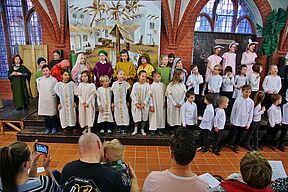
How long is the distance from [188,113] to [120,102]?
4.88ft

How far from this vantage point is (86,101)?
5.11m

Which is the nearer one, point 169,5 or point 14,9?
point 169,5

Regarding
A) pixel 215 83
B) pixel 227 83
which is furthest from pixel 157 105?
pixel 227 83

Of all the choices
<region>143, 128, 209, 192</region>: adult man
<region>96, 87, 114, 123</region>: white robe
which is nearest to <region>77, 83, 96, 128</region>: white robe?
<region>96, 87, 114, 123</region>: white robe

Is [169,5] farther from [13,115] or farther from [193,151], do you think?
[193,151]

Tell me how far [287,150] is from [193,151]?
4583 mm

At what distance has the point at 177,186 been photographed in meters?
1.63

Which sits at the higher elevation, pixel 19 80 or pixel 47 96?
pixel 19 80

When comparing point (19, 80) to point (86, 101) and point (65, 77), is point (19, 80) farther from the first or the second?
point (86, 101)

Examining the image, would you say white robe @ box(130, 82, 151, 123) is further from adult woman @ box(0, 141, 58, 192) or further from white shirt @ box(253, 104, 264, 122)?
adult woman @ box(0, 141, 58, 192)

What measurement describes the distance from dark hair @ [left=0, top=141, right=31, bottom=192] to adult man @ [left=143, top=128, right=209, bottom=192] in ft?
3.12

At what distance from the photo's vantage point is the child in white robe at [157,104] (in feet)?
17.4

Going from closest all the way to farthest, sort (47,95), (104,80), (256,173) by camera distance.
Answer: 1. (256,173)
2. (104,80)
3. (47,95)

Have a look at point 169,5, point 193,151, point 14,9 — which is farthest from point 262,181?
point 14,9
